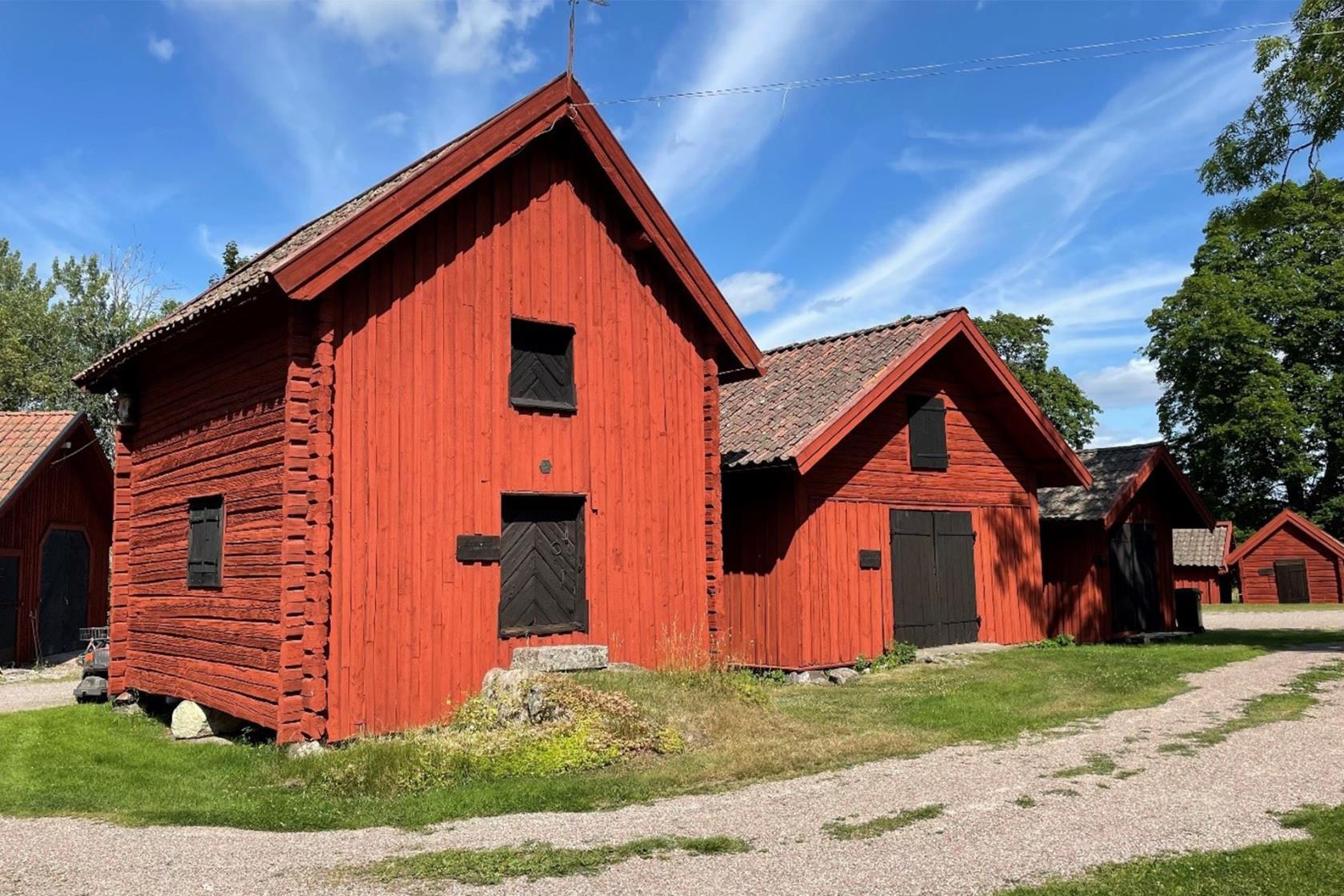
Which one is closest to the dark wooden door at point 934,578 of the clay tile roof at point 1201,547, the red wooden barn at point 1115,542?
the red wooden barn at point 1115,542

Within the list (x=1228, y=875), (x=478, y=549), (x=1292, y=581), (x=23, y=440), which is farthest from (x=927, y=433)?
(x=1292, y=581)

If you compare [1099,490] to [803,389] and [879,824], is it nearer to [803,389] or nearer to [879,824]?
[803,389]

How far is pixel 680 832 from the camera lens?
23.1ft

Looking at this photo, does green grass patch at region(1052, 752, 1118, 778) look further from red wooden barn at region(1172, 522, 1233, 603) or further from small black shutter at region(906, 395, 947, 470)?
red wooden barn at region(1172, 522, 1233, 603)

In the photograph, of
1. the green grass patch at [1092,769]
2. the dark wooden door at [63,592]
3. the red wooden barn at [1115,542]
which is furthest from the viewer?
the dark wooden door at [63,592]

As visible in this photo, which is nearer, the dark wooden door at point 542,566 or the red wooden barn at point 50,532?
the dark wooden door at point 542,566

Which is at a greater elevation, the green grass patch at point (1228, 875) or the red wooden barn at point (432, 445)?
the red wooden barn at point (432, 445)

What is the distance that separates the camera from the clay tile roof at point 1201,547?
43250mm

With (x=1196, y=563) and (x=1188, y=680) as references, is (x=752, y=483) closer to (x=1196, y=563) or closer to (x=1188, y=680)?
(x=1188, y=680)

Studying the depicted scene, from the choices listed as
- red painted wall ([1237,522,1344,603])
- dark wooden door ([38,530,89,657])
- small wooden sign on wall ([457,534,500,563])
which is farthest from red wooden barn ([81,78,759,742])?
red painted wall ([1237,522,1344,603])

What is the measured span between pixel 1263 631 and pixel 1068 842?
22.1 metres

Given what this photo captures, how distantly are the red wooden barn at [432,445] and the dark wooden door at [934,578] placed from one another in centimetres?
491

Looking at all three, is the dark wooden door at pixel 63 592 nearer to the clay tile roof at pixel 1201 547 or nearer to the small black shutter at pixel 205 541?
the small black shutter at pixel 205 541

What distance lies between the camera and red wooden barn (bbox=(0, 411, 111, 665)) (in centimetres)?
2172
